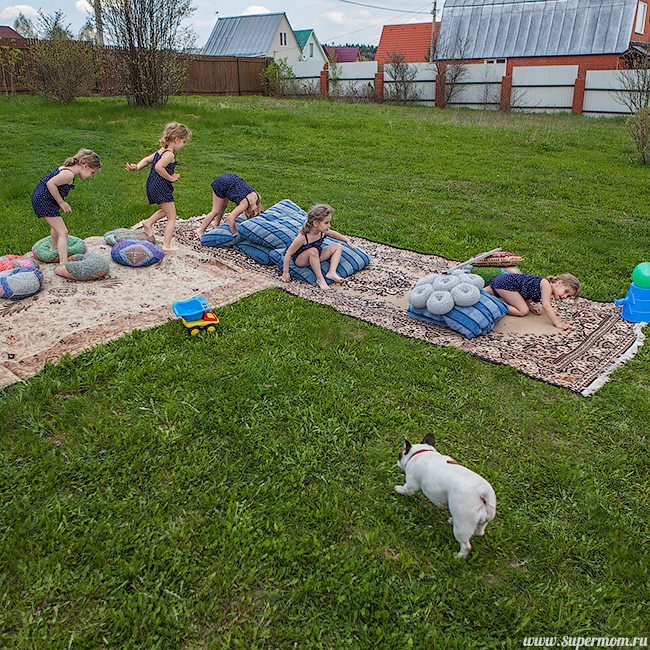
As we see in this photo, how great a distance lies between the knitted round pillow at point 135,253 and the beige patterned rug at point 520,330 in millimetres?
812

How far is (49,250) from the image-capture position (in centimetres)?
585

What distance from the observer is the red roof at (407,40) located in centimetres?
3561

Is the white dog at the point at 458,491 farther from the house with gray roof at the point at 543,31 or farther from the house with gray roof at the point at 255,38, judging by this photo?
the house with gray roof at the point at 255,38

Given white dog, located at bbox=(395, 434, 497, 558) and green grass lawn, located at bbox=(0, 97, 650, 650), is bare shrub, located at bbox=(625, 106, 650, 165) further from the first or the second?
white dog, located at bbox=(395, 434, 497, 558)

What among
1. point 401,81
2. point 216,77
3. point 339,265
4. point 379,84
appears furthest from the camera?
point 379,84

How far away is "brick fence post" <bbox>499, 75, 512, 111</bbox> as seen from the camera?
2311cm

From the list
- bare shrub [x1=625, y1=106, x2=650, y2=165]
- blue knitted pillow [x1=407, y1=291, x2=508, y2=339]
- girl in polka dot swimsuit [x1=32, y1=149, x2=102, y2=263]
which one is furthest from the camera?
bare shrub [x1=625, y1=106, x2=650, y2=165]

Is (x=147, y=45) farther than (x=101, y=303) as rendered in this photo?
Yes

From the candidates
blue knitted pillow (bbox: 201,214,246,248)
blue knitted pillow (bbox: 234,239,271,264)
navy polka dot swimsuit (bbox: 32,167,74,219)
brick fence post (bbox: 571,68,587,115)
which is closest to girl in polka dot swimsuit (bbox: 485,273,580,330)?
blue knitted pillow (bbox: 234,239,271,264)

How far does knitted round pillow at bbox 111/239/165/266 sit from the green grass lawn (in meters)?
1.45

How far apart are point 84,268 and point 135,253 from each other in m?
0.66

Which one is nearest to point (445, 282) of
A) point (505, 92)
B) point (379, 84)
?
point (505, 92)

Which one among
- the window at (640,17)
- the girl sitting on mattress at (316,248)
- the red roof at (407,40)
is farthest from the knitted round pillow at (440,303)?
the red roof at (407,40)

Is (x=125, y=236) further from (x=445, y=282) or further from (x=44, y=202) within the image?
(x=445, y=282)
